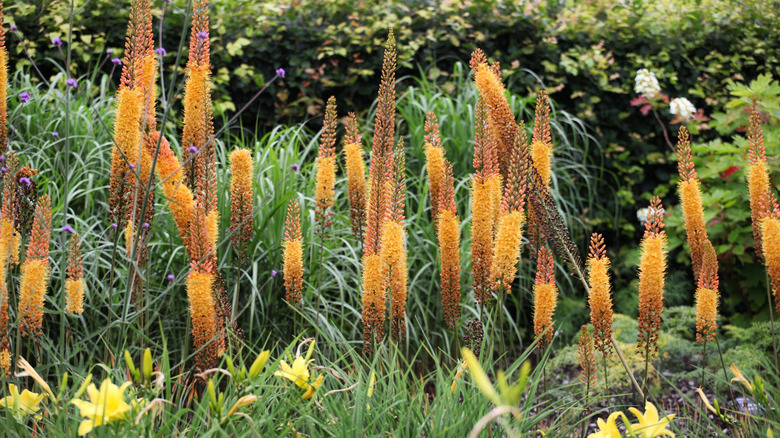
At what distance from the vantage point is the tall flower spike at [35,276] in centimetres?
214

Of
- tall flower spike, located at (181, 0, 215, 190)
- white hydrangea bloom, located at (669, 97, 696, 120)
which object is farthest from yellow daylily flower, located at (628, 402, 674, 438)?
white hydrangea bloom, located at (669, 97, 696, 120)

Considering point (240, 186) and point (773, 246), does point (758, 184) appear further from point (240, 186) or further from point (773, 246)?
point (240, 186)

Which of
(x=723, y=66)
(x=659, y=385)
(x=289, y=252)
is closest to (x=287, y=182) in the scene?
(x=289, y=252)

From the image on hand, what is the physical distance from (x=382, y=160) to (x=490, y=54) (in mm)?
4571

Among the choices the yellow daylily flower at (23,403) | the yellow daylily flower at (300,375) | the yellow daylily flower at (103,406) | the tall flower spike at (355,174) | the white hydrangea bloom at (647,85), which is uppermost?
the white hydrangea bloom at (647,85)

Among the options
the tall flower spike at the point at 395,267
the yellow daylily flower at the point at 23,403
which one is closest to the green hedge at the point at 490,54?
the tall flower spike at the point at 395,267

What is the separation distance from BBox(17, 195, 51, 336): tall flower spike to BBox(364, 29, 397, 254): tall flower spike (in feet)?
3.40

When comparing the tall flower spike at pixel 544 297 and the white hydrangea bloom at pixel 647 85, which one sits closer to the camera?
the tall flower spike at pixel 544 297

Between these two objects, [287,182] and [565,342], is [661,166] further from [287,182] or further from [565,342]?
[287,182]

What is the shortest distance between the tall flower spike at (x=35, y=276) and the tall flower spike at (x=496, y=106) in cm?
151

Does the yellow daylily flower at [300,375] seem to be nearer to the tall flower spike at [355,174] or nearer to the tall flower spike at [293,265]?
the tall flower spike at [293,265]

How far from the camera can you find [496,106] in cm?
236

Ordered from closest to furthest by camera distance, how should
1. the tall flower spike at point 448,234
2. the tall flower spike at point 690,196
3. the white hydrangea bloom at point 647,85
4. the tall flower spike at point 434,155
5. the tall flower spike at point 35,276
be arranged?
the tall flower spike at point 35,276
the tall flower spike at point 448,234
the tall flower spike at point 690,196
the tall flower spike at point 434,155
the white hydrangea bloom at point 647,85

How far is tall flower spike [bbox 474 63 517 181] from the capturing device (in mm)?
2342
